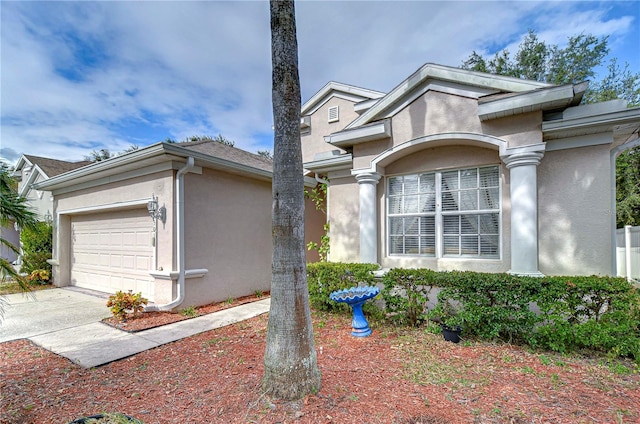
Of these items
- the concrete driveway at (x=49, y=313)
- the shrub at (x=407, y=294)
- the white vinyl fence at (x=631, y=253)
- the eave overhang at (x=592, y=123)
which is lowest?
the concrete driveway at (x=49, y=313)

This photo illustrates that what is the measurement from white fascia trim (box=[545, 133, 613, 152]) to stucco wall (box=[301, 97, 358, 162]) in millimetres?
9051

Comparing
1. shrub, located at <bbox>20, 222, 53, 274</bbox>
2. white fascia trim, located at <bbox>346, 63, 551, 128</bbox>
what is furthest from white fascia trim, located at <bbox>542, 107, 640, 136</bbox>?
shrub, located at <bbox>20, 222, 53, 274</bbox>

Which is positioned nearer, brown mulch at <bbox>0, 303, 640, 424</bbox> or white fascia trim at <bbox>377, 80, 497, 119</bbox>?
brown mulch at <bbox>0, 303, 640, 424</bbox>

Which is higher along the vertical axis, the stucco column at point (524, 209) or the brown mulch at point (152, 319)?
the stucco column at point (524, 209)

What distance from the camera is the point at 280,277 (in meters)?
3.11

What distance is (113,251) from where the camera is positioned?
8672 millimetres

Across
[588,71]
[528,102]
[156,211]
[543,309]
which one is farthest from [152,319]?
[588,71]

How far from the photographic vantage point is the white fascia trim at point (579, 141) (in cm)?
487

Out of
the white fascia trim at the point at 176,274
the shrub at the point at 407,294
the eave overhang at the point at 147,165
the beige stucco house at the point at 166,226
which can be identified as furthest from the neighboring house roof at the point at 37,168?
the shrub at the point at 407,294

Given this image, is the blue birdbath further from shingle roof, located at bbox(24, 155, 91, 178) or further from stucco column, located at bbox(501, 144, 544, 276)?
shingle roof, located at bbox(24, 155, 91, 178)

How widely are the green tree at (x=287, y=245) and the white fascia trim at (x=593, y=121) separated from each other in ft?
14.6

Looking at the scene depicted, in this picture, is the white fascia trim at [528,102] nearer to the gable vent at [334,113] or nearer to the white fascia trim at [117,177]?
the white fascia trim at [117,177]

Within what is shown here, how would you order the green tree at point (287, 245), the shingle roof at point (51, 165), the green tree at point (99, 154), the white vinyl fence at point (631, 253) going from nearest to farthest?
1. the green tree at point (287, 245)
2. the white vinyl fence at point (631, 253)
3. the shingle roof at point (51, 165)
4. the green tree at point (99, 154)

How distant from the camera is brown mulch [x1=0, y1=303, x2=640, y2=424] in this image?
2.84 m
